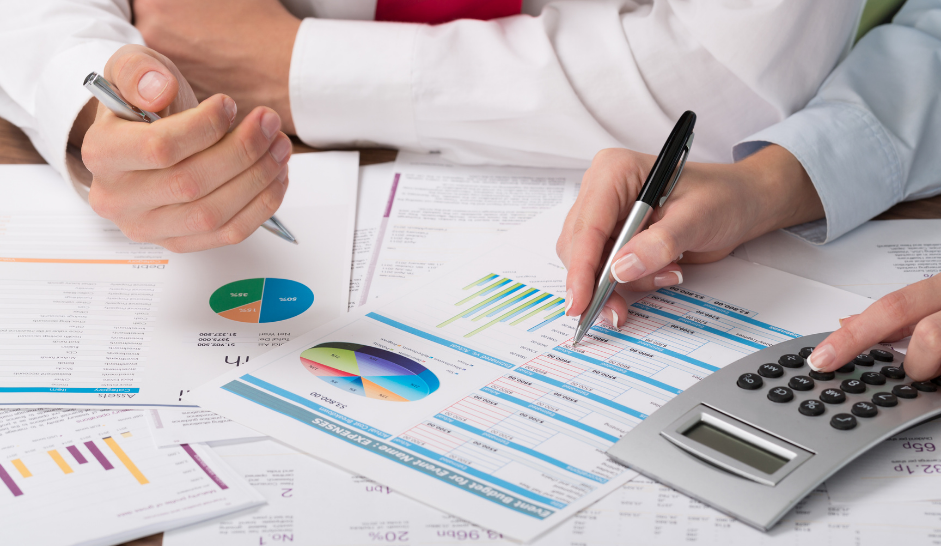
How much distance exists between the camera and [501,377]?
1.73 ft

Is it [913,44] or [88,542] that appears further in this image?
[913,44]

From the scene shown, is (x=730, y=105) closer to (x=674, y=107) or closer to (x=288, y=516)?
(x=674, y=107)

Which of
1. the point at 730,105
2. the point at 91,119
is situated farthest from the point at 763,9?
the point at 91,119

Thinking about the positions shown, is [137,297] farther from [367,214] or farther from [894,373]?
[894,373]

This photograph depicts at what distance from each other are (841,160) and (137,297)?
69cm

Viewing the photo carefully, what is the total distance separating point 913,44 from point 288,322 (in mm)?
735

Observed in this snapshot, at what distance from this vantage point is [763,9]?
2.39 ft

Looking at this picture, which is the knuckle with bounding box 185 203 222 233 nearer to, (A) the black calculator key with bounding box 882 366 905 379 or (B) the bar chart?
(B) the bar chart

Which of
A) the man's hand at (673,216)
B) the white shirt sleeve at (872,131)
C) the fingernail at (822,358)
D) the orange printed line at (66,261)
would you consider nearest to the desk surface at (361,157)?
the white shirt sleeve at (872,131)

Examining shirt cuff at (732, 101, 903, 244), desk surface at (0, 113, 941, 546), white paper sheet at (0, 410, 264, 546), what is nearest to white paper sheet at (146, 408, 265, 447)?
white paper sheet at (0, 410, 264, 546)

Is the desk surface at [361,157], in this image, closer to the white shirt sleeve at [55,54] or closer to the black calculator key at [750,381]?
the white shirt sleeve at [55,54]

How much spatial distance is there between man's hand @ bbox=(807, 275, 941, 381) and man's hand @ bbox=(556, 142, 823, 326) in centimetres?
14

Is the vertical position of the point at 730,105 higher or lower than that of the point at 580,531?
higher

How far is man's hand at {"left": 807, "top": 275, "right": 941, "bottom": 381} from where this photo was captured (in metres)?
0.48
